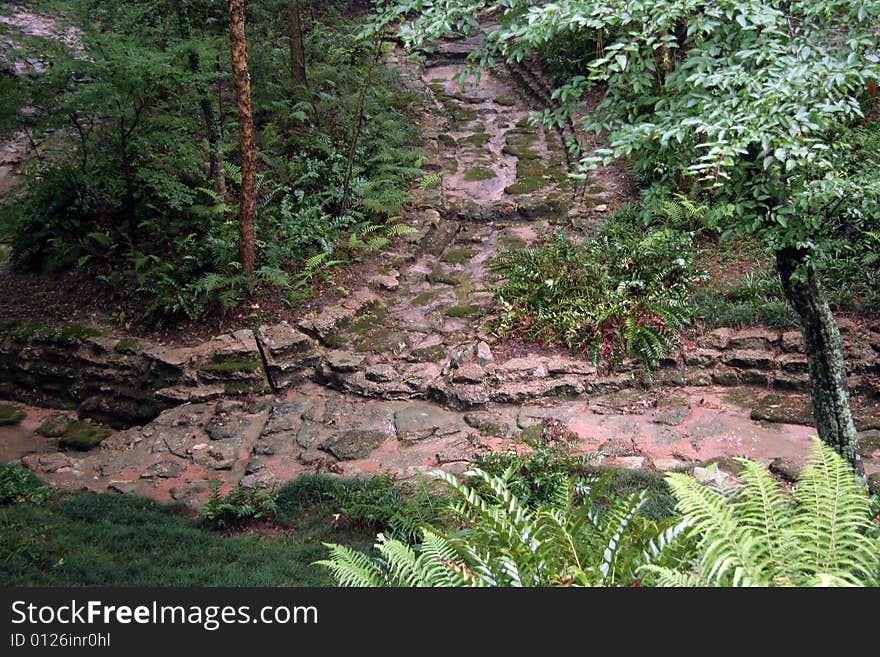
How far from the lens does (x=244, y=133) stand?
8.34m

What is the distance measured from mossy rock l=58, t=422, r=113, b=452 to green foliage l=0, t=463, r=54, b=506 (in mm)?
1063

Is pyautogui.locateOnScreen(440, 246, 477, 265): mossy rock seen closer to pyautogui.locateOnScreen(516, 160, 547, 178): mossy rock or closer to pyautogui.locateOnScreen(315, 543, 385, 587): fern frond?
pyautogui.locateOnScreen(516, 160, 547, 178): mossy rock

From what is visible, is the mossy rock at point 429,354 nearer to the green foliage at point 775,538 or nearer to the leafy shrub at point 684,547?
the leafy shrub at point 684,547

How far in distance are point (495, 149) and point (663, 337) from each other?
6.63 meters

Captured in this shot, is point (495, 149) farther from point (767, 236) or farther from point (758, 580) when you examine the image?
point (758, 580)

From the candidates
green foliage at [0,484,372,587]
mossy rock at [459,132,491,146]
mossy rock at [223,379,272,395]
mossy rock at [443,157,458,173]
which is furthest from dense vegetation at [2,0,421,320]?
green foliage at [0,484,372,587]

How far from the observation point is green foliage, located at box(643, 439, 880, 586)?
253cm

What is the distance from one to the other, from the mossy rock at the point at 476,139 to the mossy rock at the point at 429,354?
6157 millimetres

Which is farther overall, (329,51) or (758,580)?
(329,51)

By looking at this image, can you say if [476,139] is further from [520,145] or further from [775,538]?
[775,538]

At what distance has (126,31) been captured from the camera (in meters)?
9.88

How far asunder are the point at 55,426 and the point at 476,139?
29.4 feet

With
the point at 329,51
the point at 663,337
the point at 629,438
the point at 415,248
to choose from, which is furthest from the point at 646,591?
the point at 329,51

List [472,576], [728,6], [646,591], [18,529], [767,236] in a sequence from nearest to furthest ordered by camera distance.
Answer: [646,591] → [472,576] → [728,6] → [767,236] → [18,529]
